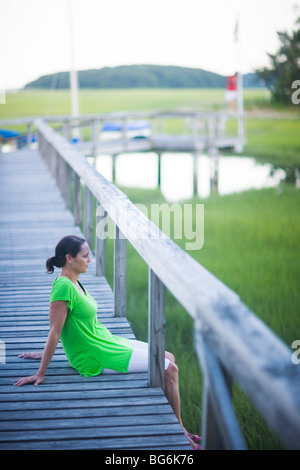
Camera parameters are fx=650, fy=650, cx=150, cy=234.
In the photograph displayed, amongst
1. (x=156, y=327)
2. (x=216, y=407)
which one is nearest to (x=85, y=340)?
(x=156, y=327)

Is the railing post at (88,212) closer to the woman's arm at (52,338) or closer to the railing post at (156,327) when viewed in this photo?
the woman's arm at (52,338)

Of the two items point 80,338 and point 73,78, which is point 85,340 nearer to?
Result: point 80,338

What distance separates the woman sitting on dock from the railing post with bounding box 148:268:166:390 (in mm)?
66

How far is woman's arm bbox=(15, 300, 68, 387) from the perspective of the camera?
2.84 metres

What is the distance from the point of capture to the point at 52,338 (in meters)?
2.84

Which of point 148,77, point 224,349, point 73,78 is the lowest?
point 224,349

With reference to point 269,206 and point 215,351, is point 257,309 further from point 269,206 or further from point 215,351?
point 269,206

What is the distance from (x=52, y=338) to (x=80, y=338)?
0.14 meters

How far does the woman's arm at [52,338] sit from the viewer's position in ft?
9.32

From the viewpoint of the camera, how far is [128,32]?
102 meters

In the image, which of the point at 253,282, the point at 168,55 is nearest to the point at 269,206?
the point at 253,282

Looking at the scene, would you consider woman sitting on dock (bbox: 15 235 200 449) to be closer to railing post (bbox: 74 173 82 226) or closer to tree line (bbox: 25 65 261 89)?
railing post (bbox: 74 173 82 226)

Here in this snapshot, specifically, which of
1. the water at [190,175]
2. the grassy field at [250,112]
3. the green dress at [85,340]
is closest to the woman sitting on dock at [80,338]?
the green dress at [85,340]

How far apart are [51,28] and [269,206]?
67184 mm
